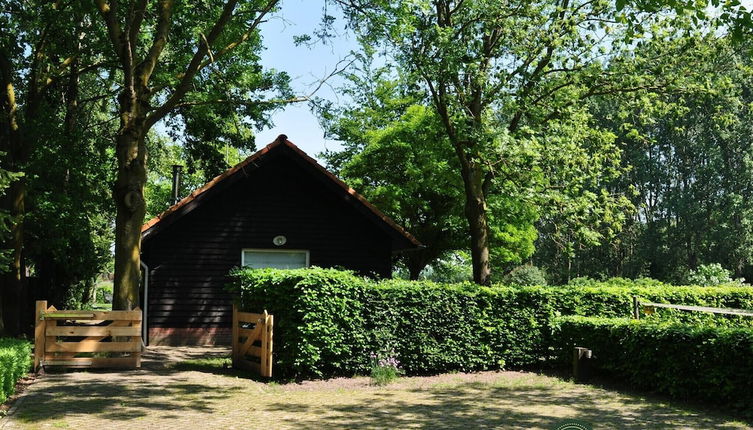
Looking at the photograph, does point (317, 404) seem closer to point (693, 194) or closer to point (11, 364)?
point (11, 364)

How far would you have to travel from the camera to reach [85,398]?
34.7 feet

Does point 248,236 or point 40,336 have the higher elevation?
point 248,236

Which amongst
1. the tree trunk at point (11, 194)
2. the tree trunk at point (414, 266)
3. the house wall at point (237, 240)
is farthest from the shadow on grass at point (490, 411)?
the tree trunk at point (414, 266)

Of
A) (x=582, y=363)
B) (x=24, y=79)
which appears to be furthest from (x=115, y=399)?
(x=24, y=79)

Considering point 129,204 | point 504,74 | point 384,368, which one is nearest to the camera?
point 384,368

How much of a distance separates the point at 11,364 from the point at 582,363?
10619 millimetres

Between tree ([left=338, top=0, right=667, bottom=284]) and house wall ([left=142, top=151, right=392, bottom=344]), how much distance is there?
3891mm

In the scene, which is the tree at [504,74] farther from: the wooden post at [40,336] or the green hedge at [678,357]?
the wooden post at [40,336]

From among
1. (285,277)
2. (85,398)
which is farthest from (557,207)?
(85,398)

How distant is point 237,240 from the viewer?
1972 centimetres

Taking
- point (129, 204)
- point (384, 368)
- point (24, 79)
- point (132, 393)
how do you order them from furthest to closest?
1. point (24, 79)
2. point (129, 204)
3. point (384, 368)
4. point (132, 393)

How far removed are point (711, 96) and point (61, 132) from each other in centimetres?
1932

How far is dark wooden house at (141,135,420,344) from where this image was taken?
1919 cm

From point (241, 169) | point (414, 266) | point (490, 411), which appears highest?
point (241, 169)
